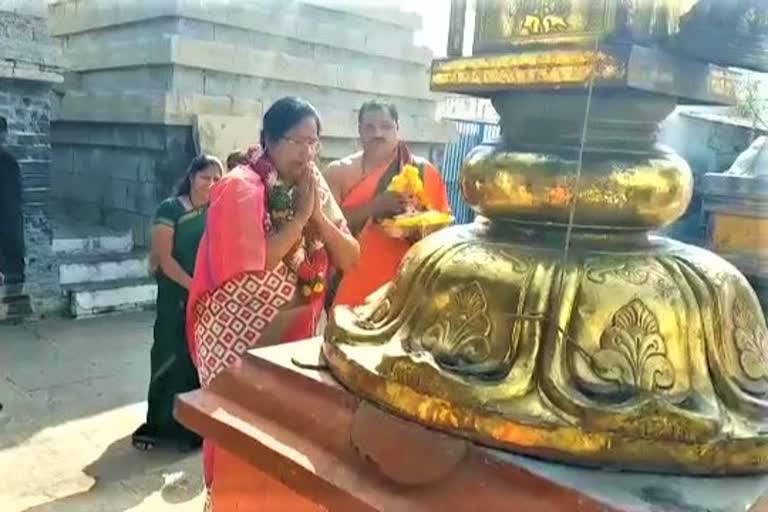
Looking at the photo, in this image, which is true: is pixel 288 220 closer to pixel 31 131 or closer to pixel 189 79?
pixel 31 131

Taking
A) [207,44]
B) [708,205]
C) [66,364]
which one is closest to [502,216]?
[708,205]

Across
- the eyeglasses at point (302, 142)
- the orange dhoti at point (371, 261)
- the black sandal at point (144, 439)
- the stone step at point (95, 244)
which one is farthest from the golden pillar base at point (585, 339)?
the stone step at point (95, 244)

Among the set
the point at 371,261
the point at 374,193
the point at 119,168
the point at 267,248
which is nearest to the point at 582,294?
the point at 267,248

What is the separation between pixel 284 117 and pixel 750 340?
131cm

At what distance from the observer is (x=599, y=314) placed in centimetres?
73

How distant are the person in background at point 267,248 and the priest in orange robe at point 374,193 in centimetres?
47

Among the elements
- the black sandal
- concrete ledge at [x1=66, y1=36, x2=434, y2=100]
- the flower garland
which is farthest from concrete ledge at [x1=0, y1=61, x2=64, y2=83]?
the flower garland

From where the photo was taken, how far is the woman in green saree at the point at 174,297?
317 cm

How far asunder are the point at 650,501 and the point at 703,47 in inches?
17.8

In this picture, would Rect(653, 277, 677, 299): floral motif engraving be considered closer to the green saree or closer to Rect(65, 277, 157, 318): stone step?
the green saree

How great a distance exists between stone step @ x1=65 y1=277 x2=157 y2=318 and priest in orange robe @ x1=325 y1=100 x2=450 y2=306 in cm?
335

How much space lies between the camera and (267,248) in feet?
5.80

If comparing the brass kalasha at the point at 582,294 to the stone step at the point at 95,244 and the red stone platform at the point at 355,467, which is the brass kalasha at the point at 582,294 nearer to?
the red stone platform at the point at 355,467

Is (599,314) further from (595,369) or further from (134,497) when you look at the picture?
(134,497)
